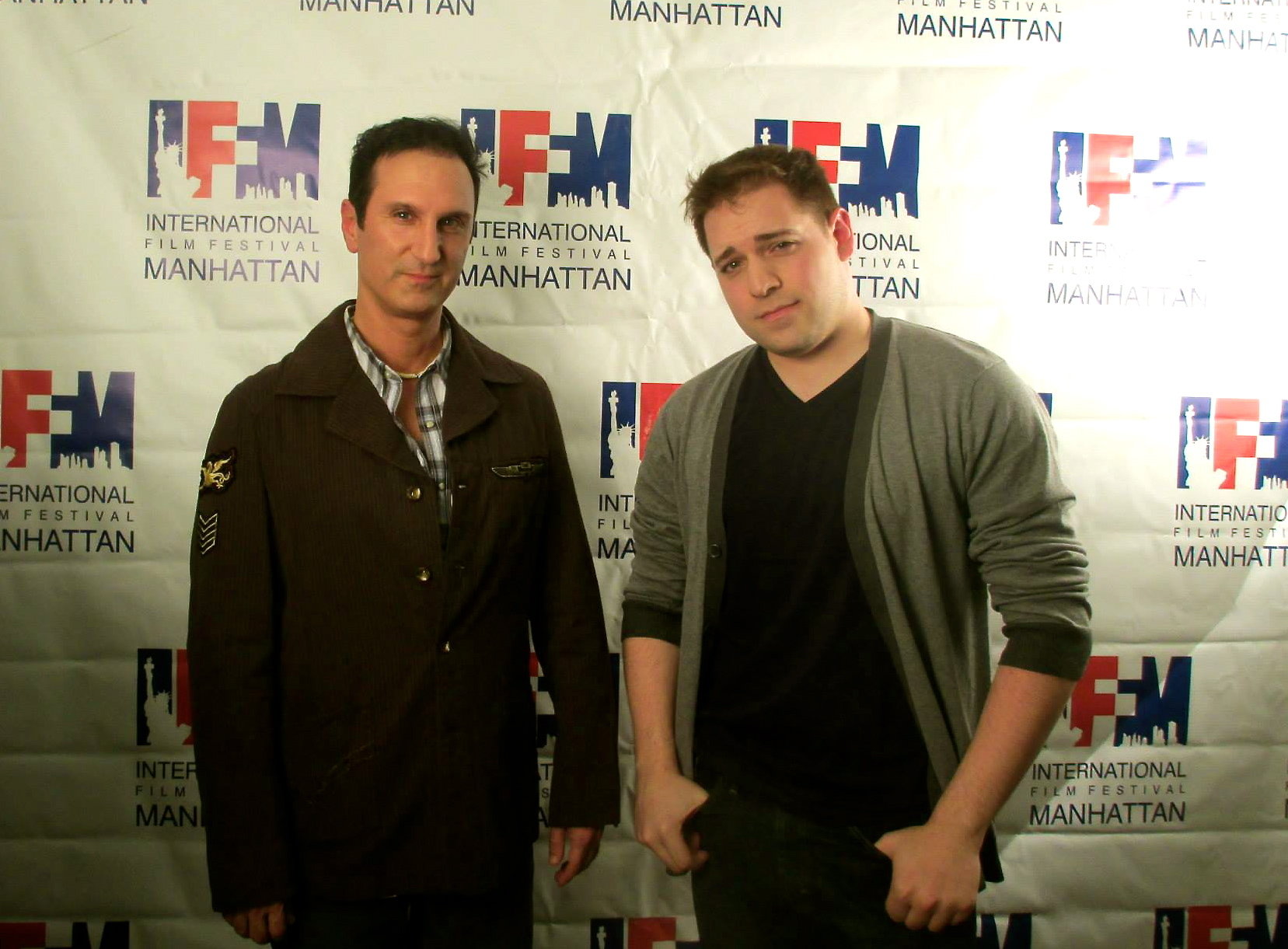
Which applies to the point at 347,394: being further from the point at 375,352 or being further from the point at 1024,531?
the point at 1024,531

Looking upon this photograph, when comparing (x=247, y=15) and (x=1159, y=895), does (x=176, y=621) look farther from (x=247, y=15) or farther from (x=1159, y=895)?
(x=1159, y=895)

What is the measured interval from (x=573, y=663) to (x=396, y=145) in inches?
31.3

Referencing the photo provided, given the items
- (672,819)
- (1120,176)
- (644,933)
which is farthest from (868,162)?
(644,933)

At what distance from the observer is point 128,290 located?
1822mm

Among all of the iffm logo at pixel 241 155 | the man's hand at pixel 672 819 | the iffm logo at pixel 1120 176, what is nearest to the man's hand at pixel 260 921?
the man's hand at pixel 672 819

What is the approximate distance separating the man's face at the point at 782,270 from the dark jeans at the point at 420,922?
Answer: 85 cm

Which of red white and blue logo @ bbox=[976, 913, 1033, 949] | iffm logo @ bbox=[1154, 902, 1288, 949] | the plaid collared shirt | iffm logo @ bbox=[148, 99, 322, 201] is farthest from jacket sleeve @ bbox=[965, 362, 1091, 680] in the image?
iffm logo @ bbox=[148, 99, 322, 201]

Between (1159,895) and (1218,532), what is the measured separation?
748mm

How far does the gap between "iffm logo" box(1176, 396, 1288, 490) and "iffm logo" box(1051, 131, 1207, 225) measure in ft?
1.33

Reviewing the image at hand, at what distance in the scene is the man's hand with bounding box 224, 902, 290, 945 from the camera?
1.23 meters

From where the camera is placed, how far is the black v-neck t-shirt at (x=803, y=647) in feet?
→ 3.79

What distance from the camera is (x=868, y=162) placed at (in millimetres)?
1878

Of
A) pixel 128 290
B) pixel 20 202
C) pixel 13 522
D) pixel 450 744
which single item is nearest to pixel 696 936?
pixel 450 744

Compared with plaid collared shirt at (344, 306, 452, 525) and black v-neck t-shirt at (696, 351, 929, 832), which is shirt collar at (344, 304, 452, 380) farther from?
black v-neck t-shirt at (696, 351, 929, 832)
